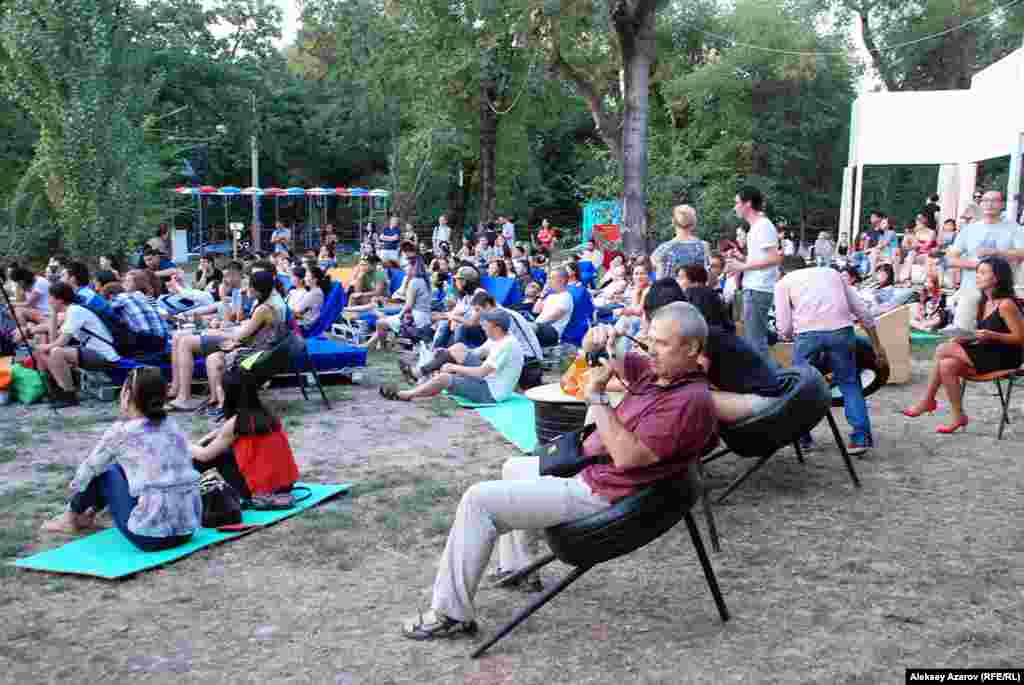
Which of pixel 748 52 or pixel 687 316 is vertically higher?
pixel 748 52

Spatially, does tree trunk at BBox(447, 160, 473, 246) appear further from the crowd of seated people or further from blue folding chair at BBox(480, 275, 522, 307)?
the crowd of seated people

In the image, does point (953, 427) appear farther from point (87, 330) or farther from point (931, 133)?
point (931, 133)

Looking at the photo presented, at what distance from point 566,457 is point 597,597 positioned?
0.63 meters

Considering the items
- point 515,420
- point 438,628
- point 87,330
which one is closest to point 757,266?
point 515,420

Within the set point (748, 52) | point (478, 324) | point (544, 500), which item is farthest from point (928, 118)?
point (544, 500)

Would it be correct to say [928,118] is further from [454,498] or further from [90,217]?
[454,498]

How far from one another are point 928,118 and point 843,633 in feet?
71.9

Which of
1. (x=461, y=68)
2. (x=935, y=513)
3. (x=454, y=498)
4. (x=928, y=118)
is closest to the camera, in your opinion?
Answer: (x=935, y=513)

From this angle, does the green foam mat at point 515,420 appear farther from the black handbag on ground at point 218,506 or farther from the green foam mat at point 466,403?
the black handbag on ground at point 218,506

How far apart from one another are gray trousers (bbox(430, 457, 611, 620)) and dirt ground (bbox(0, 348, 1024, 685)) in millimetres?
199

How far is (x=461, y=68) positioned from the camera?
83.6 ft

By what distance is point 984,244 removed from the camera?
8422mm

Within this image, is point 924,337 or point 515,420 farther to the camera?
point 924,337

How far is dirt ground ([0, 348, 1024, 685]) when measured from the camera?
3.64 metres
